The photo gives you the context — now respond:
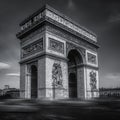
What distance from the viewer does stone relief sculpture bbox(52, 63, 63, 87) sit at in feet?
58.3

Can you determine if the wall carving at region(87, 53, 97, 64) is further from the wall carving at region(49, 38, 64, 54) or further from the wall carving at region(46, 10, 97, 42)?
the wall carving at region(49, 38, 64, 54)

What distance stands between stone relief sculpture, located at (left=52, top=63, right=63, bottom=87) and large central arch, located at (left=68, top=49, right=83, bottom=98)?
201 inches

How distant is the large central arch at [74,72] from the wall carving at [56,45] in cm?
368

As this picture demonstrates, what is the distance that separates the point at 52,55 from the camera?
59.1 ft

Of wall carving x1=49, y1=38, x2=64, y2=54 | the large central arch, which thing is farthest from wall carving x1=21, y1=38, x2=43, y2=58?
the large central arch

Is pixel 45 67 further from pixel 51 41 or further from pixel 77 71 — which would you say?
pixel 77 71

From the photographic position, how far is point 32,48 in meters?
19.5

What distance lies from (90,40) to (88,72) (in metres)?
4.67

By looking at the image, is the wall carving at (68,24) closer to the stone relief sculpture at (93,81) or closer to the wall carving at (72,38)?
the wall carving at (72,38)

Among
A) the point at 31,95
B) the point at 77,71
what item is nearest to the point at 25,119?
the point at 31,95

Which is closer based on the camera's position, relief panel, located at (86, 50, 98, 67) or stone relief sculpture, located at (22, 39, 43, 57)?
stone relief sculpture, located at (22, 39, 43, 57)

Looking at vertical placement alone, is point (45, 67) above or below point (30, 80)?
above

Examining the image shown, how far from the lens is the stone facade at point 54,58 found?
17.6 m

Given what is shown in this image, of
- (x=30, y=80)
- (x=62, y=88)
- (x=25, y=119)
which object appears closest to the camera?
(x=25, y=119)
